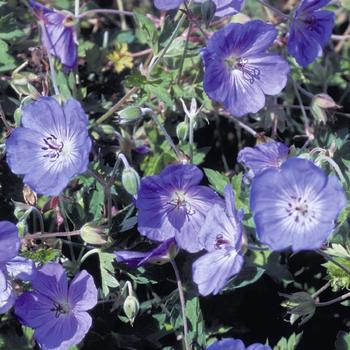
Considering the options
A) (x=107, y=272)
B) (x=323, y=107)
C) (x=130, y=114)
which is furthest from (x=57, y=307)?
(x=323, y=107)

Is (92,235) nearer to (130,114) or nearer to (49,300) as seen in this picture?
(49,300)

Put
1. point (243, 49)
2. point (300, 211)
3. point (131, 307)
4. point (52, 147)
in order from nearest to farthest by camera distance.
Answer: point (300, 211), point (131, 307), point (52, 147), point (243, 49)

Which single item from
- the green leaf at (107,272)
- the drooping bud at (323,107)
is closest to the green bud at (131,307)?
the green leaf at (107,272)

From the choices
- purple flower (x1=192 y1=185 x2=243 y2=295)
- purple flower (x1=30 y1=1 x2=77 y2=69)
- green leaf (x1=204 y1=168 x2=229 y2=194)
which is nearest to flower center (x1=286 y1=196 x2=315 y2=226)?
purple flower (x1=192 y1=185 x2=243 y2=295)

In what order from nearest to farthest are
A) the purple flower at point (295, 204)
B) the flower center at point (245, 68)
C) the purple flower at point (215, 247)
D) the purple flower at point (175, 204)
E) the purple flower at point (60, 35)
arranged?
the purple flower at point (295, 204) → the purple flower at point (215, 247) → the purple flower at point (175, 204) → the flower center at point (245, 68) → the purple flower at point (60, 35)

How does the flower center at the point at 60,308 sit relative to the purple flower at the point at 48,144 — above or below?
below

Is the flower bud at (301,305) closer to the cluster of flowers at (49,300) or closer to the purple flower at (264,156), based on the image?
the purple flower at (264,156)

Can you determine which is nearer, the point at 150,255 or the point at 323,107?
the point at 150,255
